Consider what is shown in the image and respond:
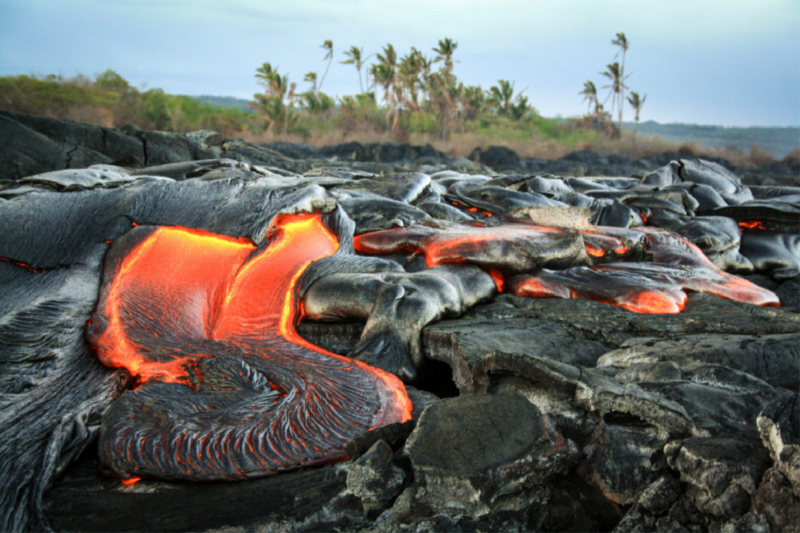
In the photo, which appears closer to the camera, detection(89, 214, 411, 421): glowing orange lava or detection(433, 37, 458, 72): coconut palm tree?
detection(89, 214, 411, 421): glowing orange lava

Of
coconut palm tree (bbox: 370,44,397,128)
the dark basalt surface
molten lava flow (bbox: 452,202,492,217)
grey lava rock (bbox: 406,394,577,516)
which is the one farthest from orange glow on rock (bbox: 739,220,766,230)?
coconut palm tree (bbox: 370,44,397,128)

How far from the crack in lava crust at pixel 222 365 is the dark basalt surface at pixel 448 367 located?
3cm

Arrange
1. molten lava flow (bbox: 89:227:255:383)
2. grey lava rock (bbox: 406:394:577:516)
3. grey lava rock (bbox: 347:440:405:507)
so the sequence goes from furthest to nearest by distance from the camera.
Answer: molten lava flow (bbox: 89:227:255:383), grey lava rock (bbox: 347:440:405:507), grey lava rock (bbox: 406:394:577:516)

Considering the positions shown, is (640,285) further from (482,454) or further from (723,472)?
(482,454)

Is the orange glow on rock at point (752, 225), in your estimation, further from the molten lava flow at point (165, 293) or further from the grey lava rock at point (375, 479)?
the grey lava rock at point (375, 479)

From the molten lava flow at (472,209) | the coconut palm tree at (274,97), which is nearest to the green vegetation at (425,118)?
the coconut palm tree at (274,97)

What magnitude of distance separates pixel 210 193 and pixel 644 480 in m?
3.32

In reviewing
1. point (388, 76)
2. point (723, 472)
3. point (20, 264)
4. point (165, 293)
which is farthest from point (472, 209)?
point (388, 76)

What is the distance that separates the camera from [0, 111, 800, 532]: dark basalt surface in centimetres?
170

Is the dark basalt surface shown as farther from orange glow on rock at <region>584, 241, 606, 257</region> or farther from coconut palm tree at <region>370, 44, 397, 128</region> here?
coconut palm tree at <region>370, 44, 397, 128</region>

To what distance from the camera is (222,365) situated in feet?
9.18

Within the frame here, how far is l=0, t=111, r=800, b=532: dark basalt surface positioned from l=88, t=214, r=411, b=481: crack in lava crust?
32 millimetres

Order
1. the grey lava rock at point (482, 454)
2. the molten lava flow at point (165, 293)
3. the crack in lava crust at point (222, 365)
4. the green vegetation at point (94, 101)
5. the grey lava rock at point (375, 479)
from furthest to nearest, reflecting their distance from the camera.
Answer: the green vegetation at point (94, 101) → the molten lava flow at point (165, 293) → the crack in lava crust at point (222, 365) → the grey lava rock at point (375, 479) → the grey lava rock at point (482, 454)

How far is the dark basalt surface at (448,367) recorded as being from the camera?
170 cm
